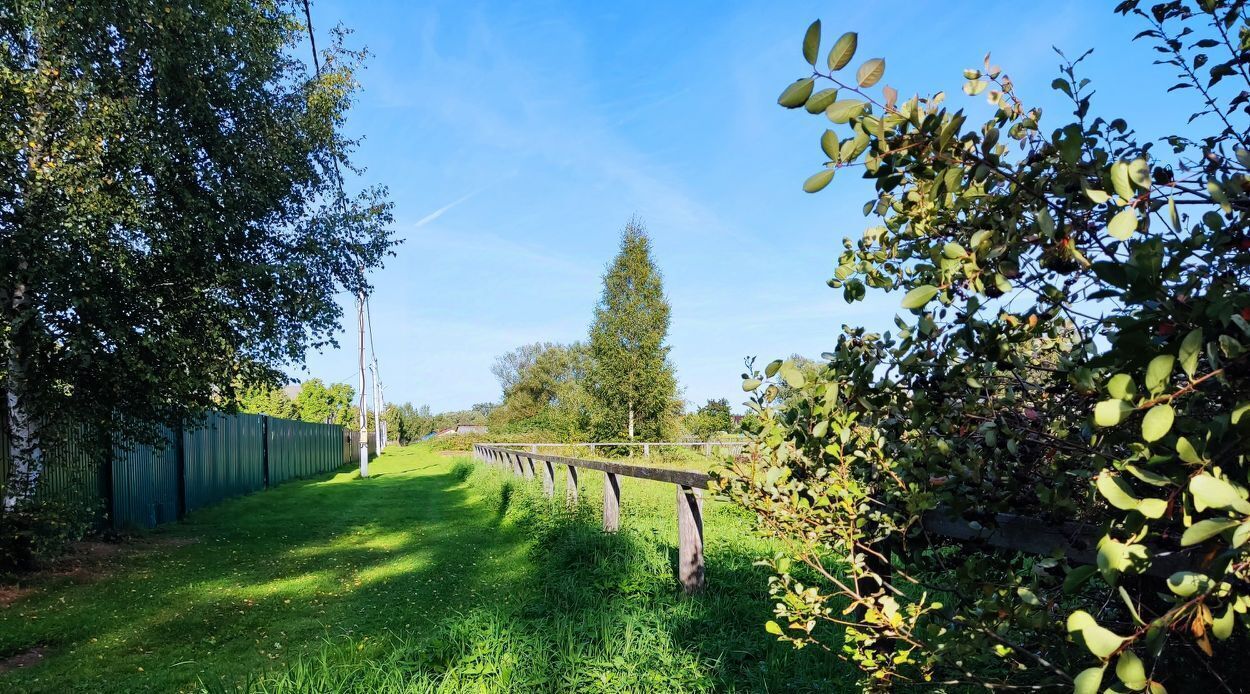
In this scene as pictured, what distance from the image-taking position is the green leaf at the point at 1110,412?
2.86ft

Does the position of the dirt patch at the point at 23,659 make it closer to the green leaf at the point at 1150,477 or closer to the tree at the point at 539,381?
the green leaf at the point at 1150,477

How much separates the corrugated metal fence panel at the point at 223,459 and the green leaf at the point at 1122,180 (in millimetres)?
11909

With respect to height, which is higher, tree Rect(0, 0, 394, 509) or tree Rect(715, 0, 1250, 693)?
tree Rect(0, 0, 394, 509)

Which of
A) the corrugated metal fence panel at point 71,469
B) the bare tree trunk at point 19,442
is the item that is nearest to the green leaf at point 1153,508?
the bare tree trunk at point 19,442

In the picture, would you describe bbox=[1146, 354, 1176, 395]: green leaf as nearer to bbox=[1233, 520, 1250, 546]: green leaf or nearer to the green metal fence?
bbox=[1233, 520, 1250, 546]: green leaf

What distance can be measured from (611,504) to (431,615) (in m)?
1.81

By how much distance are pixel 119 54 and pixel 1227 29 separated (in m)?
9.43

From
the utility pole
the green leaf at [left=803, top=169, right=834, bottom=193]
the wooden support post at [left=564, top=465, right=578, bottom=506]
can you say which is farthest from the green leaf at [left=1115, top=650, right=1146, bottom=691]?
the utility pole

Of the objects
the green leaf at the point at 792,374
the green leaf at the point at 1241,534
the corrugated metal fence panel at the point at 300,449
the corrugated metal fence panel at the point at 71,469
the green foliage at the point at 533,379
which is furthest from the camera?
the green foliage at the point at 533,379

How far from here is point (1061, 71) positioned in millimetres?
1525

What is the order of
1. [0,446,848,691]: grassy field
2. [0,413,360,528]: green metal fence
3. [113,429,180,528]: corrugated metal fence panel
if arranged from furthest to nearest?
1. [113,429,180,528]: corrugated metal fence panel
2. [0,413,360,528]: green metal fence
3. [0,446,848,691]: grassy field

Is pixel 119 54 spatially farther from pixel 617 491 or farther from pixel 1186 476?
pixel 1186 476

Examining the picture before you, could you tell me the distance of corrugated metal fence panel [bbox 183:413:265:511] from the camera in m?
12.8

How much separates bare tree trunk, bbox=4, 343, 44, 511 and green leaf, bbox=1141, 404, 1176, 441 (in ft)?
29.0
